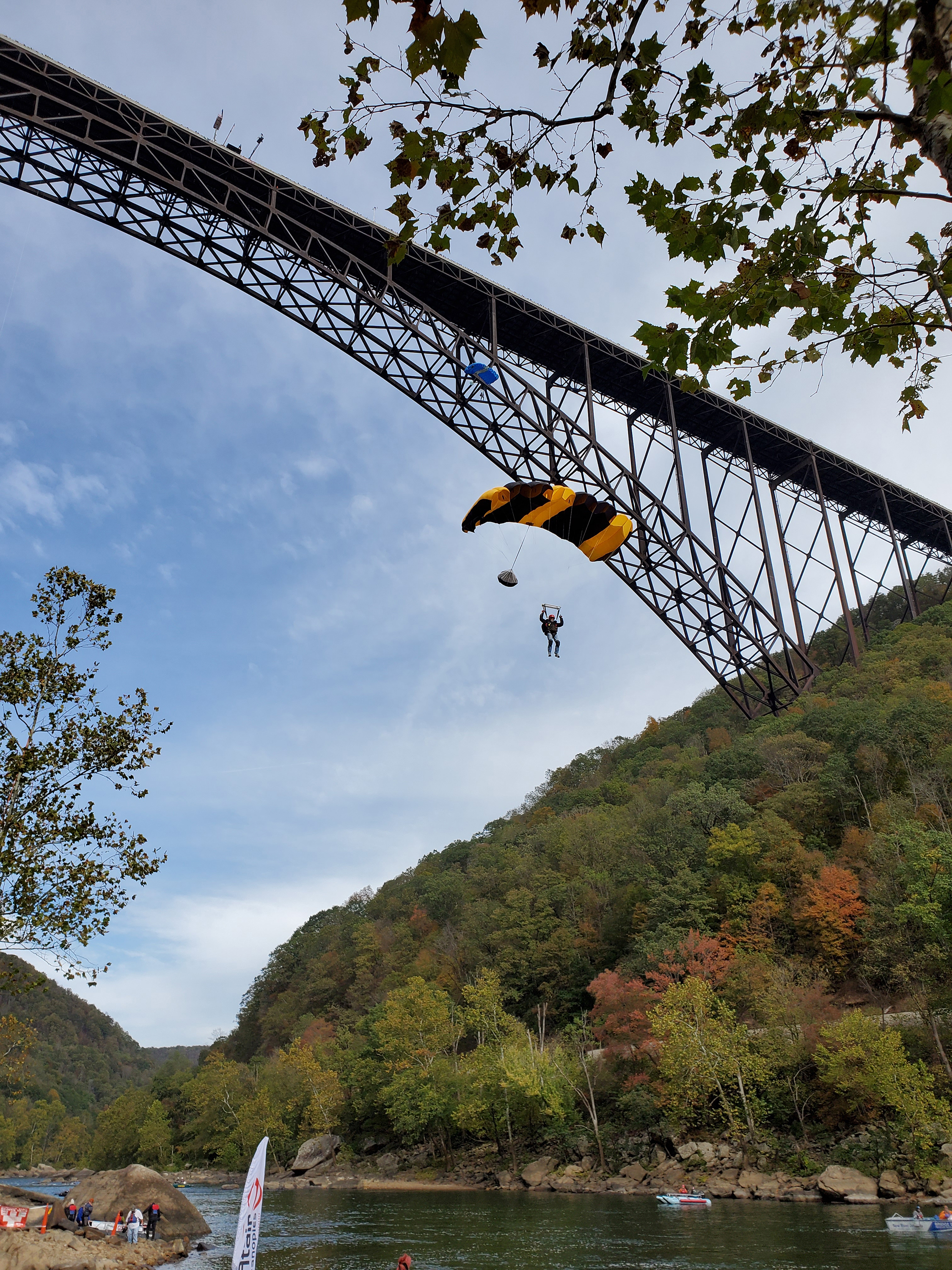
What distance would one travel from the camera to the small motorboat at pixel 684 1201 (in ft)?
75.2

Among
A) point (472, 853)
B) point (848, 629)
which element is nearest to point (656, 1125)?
point (848, 629)

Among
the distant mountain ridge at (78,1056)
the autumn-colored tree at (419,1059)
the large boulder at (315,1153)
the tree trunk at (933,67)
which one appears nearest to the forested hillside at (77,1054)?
the distant mountain ridge at (78,1056)

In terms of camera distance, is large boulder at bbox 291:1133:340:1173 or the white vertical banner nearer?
the white vertical banner

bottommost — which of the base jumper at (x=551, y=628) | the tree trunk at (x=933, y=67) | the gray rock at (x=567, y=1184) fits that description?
the gray rock at (x=567, y=1184)

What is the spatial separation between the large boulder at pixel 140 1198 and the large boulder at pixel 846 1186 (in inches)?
717

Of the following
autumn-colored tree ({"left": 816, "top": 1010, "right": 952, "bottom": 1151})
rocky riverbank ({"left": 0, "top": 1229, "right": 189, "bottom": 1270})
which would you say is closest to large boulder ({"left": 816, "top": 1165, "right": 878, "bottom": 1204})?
autumn-colored tree ({"left": 816, "top": 1010, "right": 952, "bottom": 1151})

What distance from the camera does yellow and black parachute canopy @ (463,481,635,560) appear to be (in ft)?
56.1

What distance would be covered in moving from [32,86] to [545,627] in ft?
54.6

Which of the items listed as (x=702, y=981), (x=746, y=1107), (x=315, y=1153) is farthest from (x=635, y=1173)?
(x=315, y=1153)

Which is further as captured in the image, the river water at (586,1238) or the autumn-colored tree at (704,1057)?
the autumn-colored tree at (704,1057)

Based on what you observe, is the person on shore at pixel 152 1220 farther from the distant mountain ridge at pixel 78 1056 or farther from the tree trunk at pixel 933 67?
the distant mountain ridge at pixel 78 1056

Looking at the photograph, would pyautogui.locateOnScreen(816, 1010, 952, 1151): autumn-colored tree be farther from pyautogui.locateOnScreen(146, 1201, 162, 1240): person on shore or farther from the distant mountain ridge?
the distant mountain ridge

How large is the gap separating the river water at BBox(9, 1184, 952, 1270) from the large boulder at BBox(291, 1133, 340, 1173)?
19.2m

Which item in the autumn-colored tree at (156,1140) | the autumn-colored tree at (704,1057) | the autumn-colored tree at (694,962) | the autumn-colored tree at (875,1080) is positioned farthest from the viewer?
the autumn-colored tree at (156,1140)
